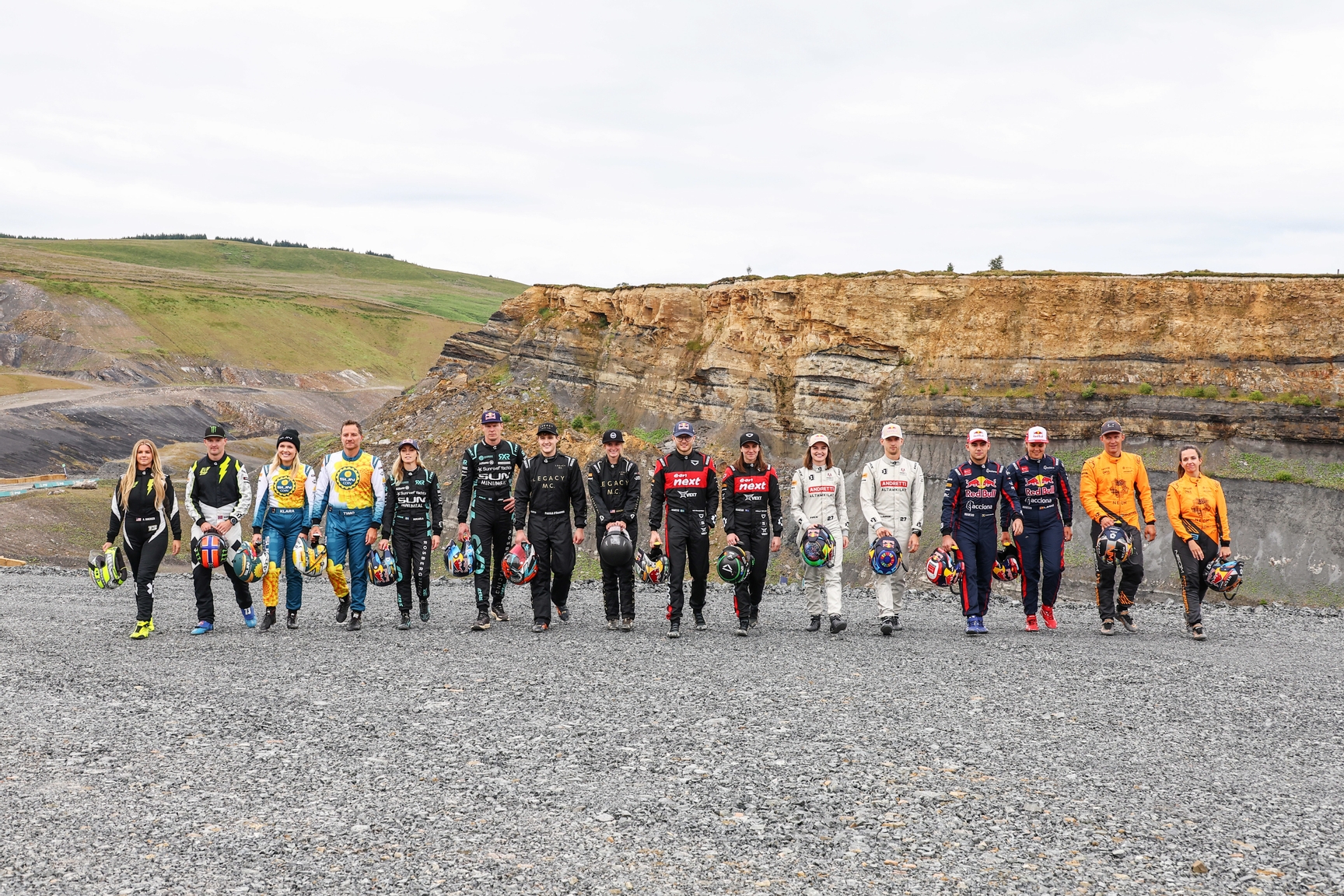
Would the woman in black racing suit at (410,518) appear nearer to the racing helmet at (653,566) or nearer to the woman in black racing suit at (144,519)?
the woman in black racing suit at (144,519)

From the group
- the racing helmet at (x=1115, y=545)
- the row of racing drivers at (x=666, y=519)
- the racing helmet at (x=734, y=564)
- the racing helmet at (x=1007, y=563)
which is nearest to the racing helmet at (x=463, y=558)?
the row of racing drivers at (x=666, y=519)

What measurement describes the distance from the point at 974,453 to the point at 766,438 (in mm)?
15115

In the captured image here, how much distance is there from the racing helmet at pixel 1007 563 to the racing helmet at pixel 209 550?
9221 millimetres

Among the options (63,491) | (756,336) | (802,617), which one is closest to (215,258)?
(63,491)

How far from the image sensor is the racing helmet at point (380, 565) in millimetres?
12070

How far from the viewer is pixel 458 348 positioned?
35.7 m

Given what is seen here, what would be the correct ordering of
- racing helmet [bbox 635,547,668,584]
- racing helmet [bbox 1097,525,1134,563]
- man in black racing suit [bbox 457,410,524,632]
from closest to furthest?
racing helmet [bbox 1097,525,1134,563] < man in black racing suit [bbox 457,410,524,632] < racing helmet [bbox 635,547,668,584]

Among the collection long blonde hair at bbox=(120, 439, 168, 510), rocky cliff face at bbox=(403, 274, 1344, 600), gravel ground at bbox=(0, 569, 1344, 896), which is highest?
rocky cliff face at bbox=(403, 274, 1344, 600)

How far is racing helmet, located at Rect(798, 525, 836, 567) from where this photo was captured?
38.1 ft

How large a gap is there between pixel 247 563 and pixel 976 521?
28.6 feet

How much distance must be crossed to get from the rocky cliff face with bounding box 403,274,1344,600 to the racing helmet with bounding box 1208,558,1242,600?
25.9 ft

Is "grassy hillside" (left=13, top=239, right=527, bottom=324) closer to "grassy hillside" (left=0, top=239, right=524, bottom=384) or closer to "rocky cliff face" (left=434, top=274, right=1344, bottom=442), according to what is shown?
"grassy hillside" (left=0, top=239, right=524, bottom=384)

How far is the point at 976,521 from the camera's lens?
12.0 m

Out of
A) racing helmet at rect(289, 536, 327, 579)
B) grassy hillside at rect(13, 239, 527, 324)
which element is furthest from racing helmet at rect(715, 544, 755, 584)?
grassy hillside at rect(13, 239, 527, 324)
